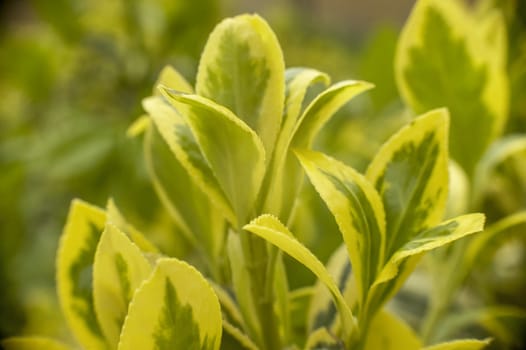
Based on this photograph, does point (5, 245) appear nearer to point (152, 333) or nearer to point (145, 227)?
point (145, 227)

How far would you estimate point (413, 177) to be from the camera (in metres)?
0.35

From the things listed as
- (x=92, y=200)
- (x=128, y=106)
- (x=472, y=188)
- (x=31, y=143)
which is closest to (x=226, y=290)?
(x=472, y=188)

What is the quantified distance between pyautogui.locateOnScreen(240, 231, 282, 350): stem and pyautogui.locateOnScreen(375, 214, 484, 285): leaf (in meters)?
0.06

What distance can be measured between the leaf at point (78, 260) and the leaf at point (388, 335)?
5.8 inches

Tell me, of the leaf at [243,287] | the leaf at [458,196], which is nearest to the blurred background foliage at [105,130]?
the leaf at [458,196]

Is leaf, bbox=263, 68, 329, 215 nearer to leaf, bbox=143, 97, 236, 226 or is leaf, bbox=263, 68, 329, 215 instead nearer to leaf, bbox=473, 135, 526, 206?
leaf, bbox=143, 97, 236, 226

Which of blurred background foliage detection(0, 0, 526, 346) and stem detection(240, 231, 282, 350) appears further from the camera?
blurred background foliage detection(0, 0, 526, 346)

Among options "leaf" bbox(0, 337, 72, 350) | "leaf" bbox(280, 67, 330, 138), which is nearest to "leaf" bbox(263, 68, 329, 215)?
"leaf" bbox(280, 67, 330, 138)

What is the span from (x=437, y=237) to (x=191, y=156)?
120 mm

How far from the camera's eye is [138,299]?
0.27m

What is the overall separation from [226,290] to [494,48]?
0.88ft

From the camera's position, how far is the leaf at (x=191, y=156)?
0.34 metres

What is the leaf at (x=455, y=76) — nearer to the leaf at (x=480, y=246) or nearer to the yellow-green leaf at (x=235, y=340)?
the leaf at (x=480, y=246)

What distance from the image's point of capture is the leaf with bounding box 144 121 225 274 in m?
0.41
